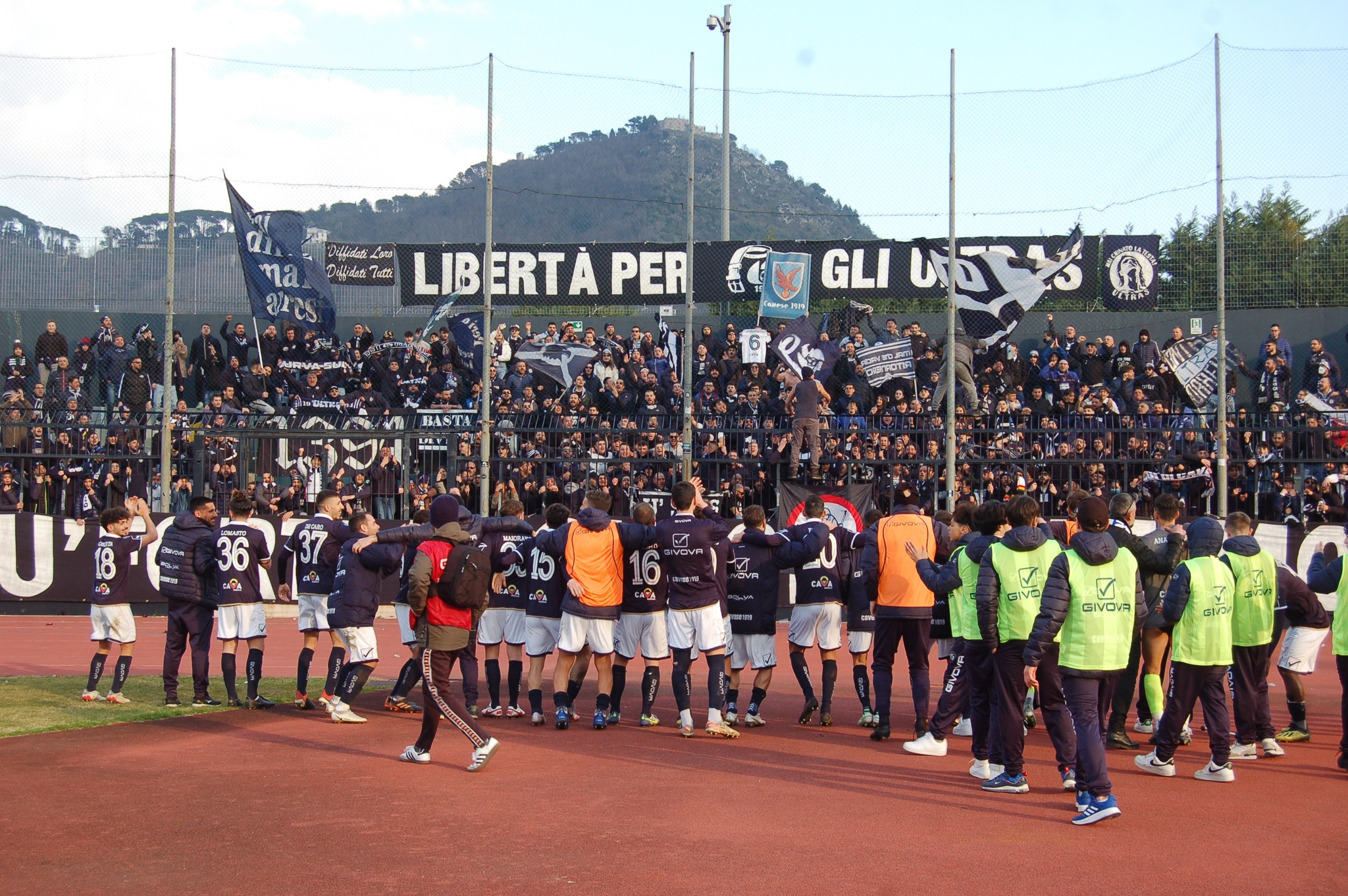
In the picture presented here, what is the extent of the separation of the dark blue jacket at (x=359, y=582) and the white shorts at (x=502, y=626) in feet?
3.31

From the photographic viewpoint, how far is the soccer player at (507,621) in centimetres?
1141

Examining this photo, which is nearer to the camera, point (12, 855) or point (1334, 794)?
point (12, 855)

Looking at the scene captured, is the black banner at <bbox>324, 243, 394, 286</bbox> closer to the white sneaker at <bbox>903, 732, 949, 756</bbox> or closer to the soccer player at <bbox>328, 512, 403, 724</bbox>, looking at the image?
the soccer player at <bbox>328, 512, 403, 724</bbox>

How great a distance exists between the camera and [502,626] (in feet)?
38.2

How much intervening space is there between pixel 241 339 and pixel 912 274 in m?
13.0

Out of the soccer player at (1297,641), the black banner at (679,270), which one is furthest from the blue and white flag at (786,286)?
the soccer player at (1297,641)

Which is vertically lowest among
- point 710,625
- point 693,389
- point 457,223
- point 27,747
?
point 27,747

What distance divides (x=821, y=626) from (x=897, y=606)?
3.65ft

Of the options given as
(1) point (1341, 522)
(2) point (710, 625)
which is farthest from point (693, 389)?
(2) point (710, 625)

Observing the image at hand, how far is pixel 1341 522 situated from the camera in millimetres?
17766

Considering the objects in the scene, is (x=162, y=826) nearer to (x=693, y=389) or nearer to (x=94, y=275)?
(x=693, y=389)

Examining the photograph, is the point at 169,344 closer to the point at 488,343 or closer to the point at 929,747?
the point at 488,343

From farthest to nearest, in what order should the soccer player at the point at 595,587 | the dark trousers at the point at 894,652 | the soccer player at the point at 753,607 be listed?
the soccer player at the point at 753,607, the soccer player at the point at 595,587, the dark trousers at the point at 894,652

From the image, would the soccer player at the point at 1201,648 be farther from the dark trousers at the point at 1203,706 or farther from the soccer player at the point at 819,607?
the soccer player at the point at 819,607
